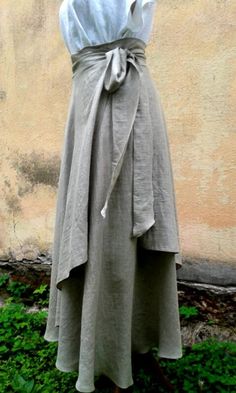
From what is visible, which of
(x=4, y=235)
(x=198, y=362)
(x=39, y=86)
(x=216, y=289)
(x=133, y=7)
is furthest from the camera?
(x=4, y=235)

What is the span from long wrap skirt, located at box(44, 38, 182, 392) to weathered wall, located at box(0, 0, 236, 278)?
39.9 inches

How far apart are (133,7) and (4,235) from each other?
7.92 feet

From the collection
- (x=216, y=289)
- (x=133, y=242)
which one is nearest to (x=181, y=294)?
(x=216, y=289)

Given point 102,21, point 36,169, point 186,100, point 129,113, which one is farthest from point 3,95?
point 129,113

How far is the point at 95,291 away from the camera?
4.33 feet

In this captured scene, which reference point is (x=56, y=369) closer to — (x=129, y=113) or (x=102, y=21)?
(x=129, y=113)

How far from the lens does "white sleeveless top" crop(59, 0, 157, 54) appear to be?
4.40ft

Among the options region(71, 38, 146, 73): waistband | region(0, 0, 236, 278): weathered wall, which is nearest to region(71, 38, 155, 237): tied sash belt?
region(71, 38, 146, 73): waistband

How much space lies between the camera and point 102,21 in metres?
1.34

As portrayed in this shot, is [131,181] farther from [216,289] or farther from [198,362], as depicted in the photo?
[216,289]

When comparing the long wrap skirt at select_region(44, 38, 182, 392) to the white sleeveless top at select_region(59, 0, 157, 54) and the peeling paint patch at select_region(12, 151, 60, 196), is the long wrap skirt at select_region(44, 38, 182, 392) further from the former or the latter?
the peeling paint patch at select_region(12, 151, 60, 196)

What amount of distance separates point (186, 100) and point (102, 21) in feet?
4.04

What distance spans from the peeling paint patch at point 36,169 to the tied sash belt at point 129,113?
167 cm

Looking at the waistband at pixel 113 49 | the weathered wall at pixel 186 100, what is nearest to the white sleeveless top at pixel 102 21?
the waistband at pixel 113 49
